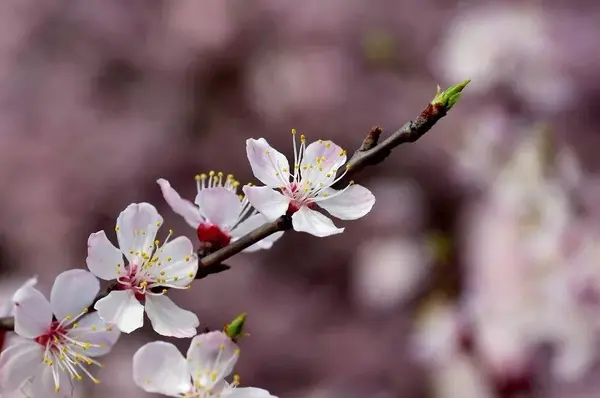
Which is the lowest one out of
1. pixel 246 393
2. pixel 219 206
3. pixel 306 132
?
pixel 246 393

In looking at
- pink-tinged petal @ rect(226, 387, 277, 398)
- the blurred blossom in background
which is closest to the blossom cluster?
pink-tinged petal @ rect(226, 387, 277, 398)

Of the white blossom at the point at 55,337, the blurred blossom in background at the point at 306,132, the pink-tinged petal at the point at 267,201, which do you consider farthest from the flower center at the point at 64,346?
the blurred blossom in background at the point at 306,132

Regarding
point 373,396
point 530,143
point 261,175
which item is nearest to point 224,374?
point 261,175

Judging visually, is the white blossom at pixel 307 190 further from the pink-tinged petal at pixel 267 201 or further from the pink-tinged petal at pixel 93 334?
the pink-tinged petal at pixel 93 334

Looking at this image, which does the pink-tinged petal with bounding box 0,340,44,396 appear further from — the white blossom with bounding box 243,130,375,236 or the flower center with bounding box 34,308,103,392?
the white blossom with bounding box 243,130,375,236

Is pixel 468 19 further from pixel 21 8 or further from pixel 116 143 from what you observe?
→ pixel 21 8

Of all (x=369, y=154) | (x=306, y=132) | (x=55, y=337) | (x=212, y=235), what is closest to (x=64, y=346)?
(x=55, y=337)

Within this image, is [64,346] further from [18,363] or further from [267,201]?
[267,201]
